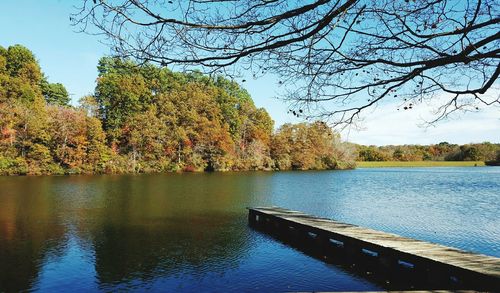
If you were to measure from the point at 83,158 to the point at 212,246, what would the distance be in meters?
36.3

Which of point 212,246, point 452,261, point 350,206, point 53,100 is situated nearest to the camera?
point 452,261

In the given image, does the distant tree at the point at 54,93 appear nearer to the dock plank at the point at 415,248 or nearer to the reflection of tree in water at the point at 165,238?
the reflection of tree in water at the point at 165,238

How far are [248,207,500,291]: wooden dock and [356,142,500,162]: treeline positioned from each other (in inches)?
2987

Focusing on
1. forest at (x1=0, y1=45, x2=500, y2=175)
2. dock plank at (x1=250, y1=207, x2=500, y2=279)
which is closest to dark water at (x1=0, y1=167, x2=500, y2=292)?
dock plank at (x1=250, y1=207, x2=500, y2=279)

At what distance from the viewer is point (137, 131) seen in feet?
151

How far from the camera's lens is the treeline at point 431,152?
279ft

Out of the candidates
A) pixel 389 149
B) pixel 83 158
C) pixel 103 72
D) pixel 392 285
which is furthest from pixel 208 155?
pixel 389 149

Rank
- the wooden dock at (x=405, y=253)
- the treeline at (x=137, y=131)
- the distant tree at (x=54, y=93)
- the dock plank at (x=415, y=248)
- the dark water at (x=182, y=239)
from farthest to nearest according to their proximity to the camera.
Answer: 1. the distant tree at (x=54, y=93)
2. the treeline at (x=137, y=131)
3. the dark water at (x=182, y=239)
4. the dock plank at (x=415, y=248)
5. the wooden dock at (x=405, y=253)

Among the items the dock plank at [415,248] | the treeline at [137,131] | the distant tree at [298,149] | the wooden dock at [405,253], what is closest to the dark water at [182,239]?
the wooden dock at [405,253]

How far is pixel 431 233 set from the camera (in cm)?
1198

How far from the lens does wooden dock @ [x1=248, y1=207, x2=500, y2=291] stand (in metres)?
6.66

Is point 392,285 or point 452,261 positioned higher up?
point 452,261

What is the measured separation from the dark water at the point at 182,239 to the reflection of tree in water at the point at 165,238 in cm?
3

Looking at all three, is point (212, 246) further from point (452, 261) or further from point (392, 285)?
point (452, 261)
